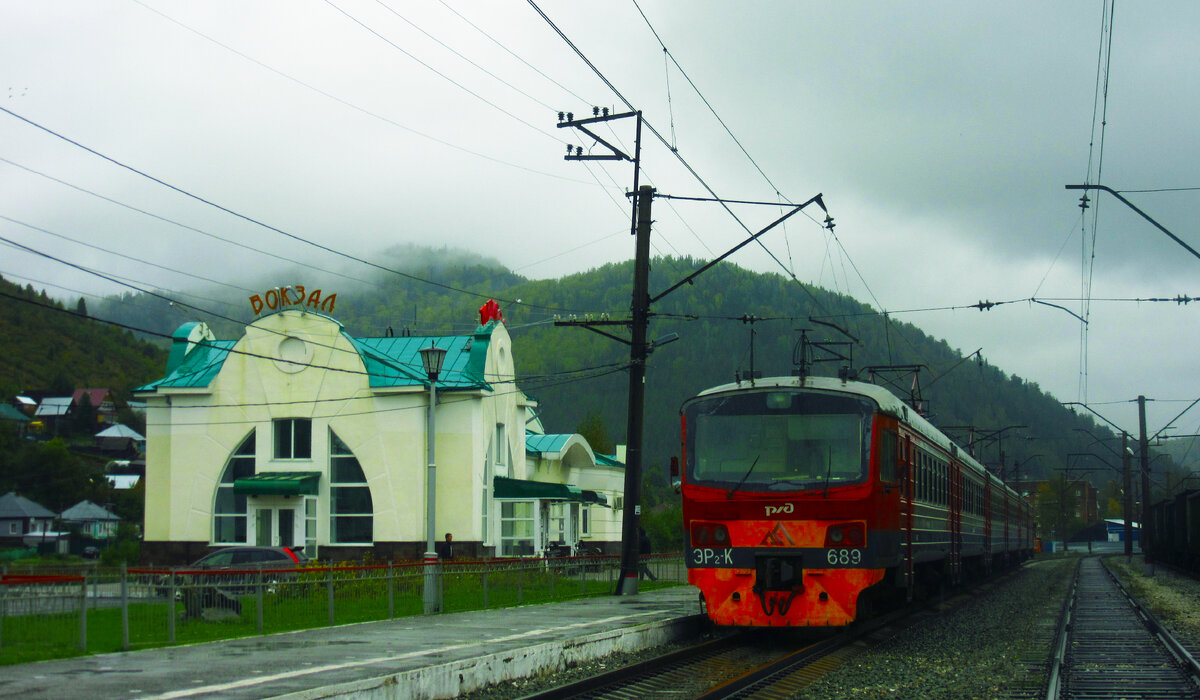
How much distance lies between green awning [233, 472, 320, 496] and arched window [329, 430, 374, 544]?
0.77m

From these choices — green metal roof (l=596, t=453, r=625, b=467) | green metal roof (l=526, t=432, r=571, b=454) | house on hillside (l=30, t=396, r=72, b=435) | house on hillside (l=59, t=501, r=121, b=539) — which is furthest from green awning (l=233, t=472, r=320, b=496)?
house on hillside (l=30, t=396, r=72, b=435)

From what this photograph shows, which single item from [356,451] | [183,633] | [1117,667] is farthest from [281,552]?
[1117,667]

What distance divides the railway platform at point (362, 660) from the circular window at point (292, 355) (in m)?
23.7

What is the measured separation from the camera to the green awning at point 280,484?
38.3 meters

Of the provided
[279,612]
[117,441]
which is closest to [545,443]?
[279,612]

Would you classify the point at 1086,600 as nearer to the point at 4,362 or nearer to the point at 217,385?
the point at 217,385

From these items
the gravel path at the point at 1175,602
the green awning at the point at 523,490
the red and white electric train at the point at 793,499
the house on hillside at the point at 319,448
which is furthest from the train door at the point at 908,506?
the green awning at the point at 523,490

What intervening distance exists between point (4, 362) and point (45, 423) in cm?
814

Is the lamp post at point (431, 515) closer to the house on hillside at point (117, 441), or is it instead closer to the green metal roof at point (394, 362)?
the green metal roof at point (394, 362)

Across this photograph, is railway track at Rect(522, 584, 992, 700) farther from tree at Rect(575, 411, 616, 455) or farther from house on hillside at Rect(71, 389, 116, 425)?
house on hillside at Rect(71, 389, 116, 425)

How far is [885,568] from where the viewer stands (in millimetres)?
15789

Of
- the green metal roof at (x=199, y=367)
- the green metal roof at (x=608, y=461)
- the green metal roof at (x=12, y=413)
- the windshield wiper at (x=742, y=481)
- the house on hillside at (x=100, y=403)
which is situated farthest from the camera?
the house on hillside at (x=100, y=403)

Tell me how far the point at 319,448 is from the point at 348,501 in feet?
6.73

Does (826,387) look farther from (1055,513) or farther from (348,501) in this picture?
(1055,513)
